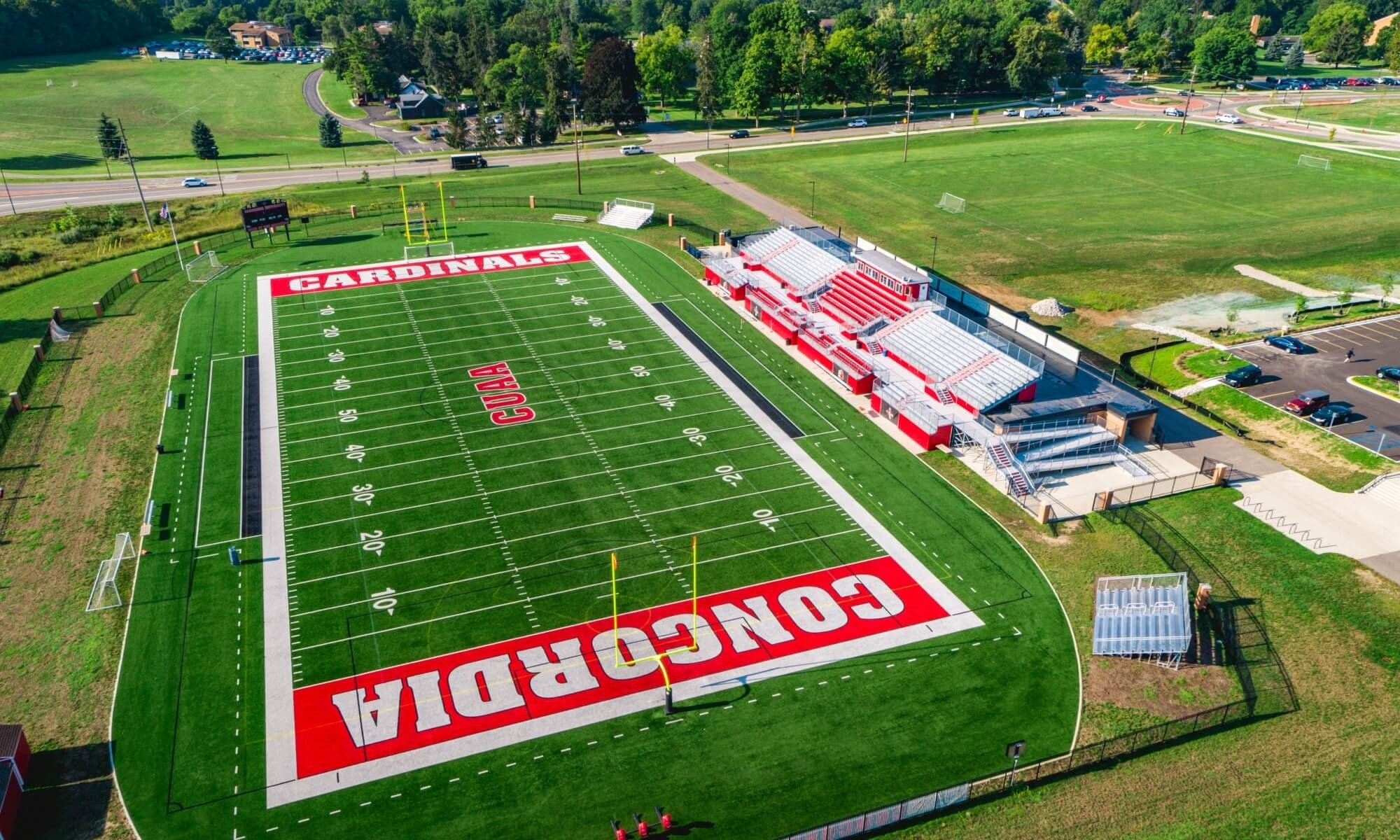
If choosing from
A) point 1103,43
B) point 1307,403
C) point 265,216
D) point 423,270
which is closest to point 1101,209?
point 1307,403

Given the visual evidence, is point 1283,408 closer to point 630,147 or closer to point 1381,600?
point 1381,600

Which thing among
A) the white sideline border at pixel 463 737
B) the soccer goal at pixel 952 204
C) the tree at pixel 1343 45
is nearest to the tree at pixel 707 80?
the soccer goal at pixel 952 204

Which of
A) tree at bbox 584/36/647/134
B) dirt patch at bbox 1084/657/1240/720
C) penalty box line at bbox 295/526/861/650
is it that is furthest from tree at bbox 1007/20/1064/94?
dirt patch at bbox 1084/657/1240/720

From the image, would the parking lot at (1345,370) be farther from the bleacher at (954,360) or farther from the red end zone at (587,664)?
the red end zone at (587,664)

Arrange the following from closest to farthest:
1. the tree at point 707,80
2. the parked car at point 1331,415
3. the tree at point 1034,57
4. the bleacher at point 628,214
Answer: the parked car at point 1331,415 < the bleacher at point 628,214 < the tree at point 707,80 < the tree at point 1034,57

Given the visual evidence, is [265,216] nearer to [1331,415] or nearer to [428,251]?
[428,251]

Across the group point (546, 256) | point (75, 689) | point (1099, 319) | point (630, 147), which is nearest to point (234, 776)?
point (75, 689)
